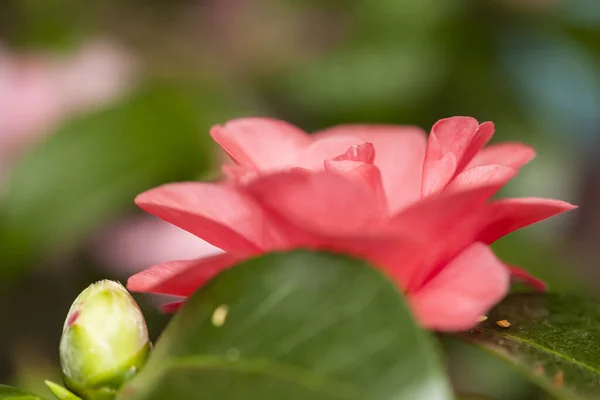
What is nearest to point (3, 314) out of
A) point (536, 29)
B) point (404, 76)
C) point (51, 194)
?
point (51, 194)

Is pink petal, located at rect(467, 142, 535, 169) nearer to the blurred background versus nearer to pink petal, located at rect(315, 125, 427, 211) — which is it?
pink petal, located at rect(315, 125, 427, 211)

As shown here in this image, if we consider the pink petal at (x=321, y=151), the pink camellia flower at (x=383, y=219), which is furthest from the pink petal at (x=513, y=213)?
the pink petal at (x=321, y=151)

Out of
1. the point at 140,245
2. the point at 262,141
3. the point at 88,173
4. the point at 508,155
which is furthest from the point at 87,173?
the point at 508,155

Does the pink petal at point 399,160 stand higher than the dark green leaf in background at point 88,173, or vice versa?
the pink petal at point 399,160

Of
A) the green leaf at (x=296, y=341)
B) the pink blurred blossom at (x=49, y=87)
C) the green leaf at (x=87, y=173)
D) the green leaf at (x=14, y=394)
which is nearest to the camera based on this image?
the green leaf at (x=296, y=341)

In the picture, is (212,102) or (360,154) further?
(212,102)

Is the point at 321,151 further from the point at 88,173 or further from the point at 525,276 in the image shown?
the point at 88,173

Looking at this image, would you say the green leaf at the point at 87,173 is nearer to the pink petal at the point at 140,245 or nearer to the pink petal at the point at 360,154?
the pink petal at the point at 140,245

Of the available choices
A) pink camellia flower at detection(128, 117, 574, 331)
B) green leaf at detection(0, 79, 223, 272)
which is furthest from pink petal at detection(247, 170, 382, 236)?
green leaf at detection(0, 79, 223, 272)
